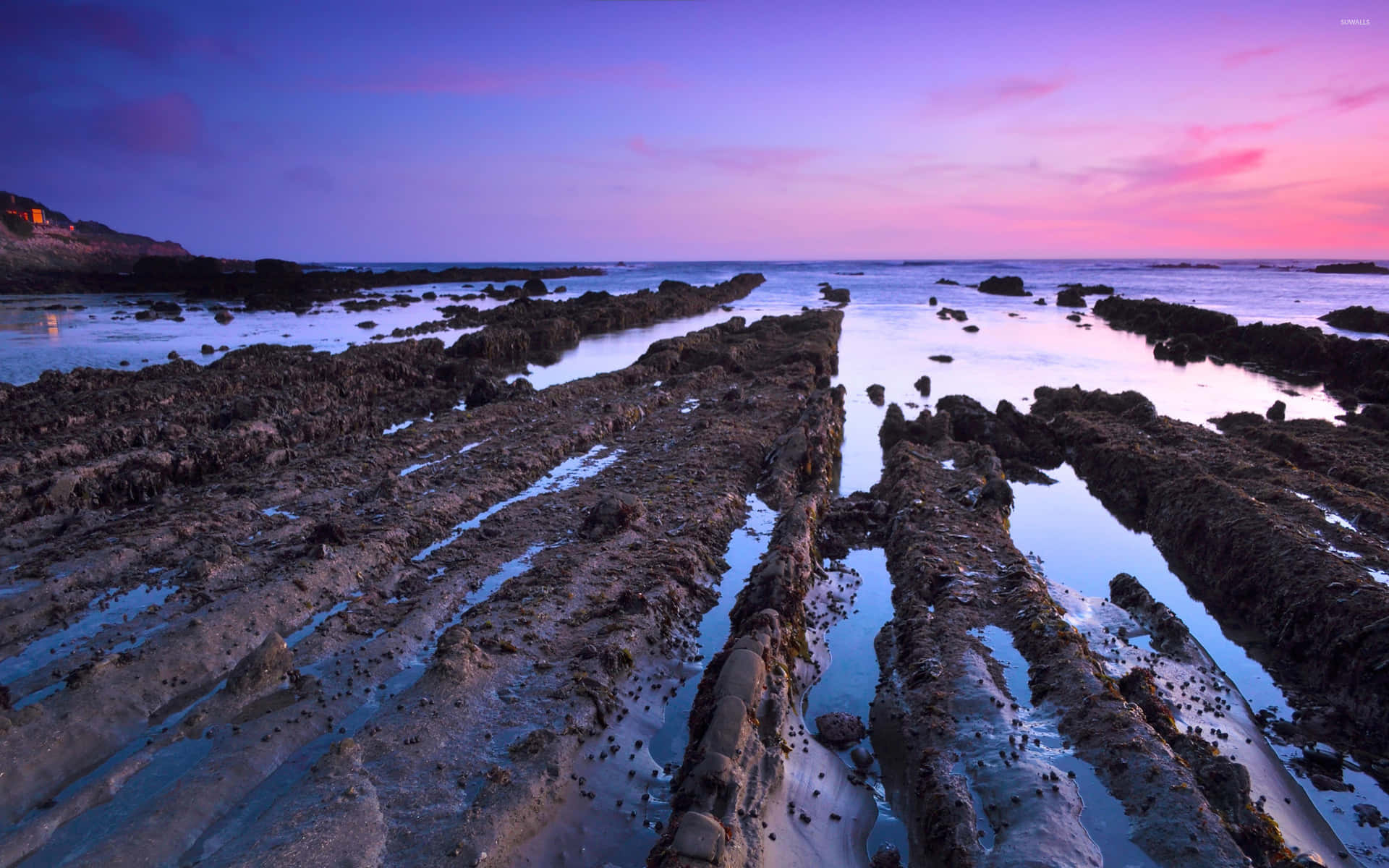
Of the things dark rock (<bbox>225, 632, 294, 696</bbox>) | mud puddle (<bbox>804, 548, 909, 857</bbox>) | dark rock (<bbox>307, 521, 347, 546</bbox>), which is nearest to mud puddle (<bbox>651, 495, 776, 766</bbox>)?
mud puddle (<bbox>804, 548, 909, 857</bbox>)

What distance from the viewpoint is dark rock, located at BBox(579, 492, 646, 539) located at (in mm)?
9625

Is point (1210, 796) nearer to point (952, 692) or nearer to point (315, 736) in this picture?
point (952, 692)

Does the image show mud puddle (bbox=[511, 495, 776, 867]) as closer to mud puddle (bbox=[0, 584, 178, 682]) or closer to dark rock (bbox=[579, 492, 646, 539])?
dark rock (bbox=[579, 492, 646, 539])

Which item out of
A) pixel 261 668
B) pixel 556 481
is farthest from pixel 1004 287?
pixel 261 668

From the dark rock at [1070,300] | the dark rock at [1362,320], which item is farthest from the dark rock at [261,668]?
the dark rock at [1070,300]

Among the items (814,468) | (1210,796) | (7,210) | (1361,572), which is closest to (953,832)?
(1210,796)

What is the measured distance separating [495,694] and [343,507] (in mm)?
5336

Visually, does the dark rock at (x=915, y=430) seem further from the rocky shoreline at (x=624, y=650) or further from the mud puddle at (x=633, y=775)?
the mud puddle at (x=633, y=775)

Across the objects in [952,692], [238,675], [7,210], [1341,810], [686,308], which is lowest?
[1341,810]

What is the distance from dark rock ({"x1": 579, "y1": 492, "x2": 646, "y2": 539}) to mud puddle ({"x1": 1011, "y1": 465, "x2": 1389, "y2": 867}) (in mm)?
5828

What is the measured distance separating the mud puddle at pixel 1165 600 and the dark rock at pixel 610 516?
19.1 feet

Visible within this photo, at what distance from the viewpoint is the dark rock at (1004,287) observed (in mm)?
70000

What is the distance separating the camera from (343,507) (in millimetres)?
10148

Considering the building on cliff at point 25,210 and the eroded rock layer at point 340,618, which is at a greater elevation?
the building on cliff at point 25,210
